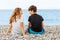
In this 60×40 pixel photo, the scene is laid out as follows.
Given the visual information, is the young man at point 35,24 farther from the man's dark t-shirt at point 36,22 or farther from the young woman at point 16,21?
the young woman at point 16,21

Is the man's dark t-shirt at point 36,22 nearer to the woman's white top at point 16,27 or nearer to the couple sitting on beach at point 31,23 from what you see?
the couple sitting on beach at point 31,23

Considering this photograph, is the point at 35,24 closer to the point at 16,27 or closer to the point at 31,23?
the point at 31,23

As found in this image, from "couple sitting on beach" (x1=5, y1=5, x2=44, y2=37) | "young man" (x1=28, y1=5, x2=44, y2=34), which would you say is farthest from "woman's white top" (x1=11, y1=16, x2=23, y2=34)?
"young man" (x1=28, y1=5, x2=44, y2=34)

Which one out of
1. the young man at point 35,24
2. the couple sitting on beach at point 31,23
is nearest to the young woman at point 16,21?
the couple sitting on beach at point 31,23

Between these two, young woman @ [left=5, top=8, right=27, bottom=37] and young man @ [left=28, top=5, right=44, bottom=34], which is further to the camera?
young man @ [left=28, top=5, right=44, bottom=34]

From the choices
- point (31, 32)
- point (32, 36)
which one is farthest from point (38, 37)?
point (31, 32)

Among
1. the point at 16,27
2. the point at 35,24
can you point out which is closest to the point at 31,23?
the point at 35,24

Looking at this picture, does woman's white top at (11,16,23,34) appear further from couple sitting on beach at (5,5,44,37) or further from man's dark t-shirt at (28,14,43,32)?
man's dark t-shirt at (28,14,43,32)

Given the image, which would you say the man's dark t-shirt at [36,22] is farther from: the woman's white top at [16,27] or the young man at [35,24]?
the woman's white top at [16,27]

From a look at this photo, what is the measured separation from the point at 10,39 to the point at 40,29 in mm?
920

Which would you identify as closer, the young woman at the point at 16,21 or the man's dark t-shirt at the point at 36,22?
the young woman at the point at 16,21

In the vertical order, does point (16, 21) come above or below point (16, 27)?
above

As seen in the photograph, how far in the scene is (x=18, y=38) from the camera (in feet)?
16.8

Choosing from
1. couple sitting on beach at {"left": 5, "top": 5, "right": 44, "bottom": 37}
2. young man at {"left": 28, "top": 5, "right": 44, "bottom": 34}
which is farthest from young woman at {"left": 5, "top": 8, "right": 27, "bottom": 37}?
young man at {"left": 28, "top": 5, "right": 44, "bottom": 34}
